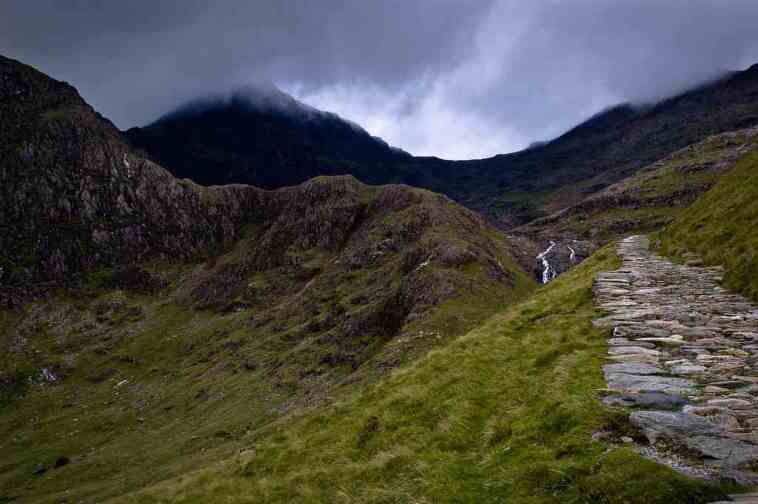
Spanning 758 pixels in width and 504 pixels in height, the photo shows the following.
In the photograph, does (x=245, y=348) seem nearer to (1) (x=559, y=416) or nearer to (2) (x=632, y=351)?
(2) (x=632, y=351)

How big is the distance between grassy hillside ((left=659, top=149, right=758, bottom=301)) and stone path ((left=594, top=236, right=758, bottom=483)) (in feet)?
3.68

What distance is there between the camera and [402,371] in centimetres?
2377

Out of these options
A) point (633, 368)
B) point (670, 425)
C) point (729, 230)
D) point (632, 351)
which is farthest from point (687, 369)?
point (729, 230)

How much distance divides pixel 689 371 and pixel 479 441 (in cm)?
581

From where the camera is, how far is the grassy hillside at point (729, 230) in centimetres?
2002

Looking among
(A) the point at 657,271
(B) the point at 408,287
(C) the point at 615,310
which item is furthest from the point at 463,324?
(C) the point at 615,310

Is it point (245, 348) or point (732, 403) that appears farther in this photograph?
point (245, 348)

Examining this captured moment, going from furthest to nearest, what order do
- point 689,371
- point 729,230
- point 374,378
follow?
point 374,378
point 729,230
point 689,371

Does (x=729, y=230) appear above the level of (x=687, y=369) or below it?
above

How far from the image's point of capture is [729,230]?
85.9 ft

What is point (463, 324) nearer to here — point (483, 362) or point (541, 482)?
point (483, 362)

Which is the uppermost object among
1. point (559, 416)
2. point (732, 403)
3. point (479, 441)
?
point (732, 403)

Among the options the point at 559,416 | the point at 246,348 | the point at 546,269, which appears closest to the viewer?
the point at 559,416

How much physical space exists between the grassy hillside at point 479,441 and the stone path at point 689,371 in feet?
2.02
